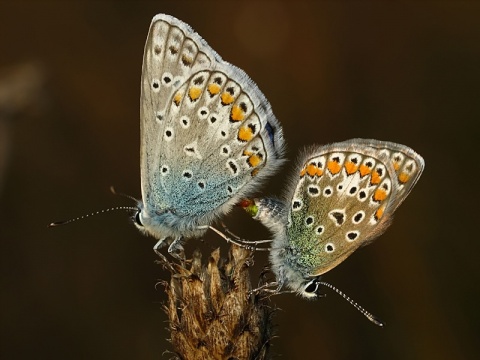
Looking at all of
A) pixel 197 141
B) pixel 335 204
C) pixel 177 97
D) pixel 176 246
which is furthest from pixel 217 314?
pixel 177 97

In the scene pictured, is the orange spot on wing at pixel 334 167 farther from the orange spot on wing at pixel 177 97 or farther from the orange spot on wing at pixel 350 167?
the orange spot on wing at pixel 177 97

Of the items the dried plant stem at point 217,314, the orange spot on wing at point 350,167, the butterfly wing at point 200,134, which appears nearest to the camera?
the dried plant stem at point 217,314

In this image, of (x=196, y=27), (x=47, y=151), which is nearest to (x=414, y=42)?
(x=196, y=27)

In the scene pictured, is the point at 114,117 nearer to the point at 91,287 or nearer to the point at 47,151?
the point at 47,151

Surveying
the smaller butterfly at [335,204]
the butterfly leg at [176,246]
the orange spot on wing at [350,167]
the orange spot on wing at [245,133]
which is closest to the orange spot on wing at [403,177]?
the smaller butterfly at [335,204]

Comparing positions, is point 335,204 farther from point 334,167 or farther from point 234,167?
point 234,167
